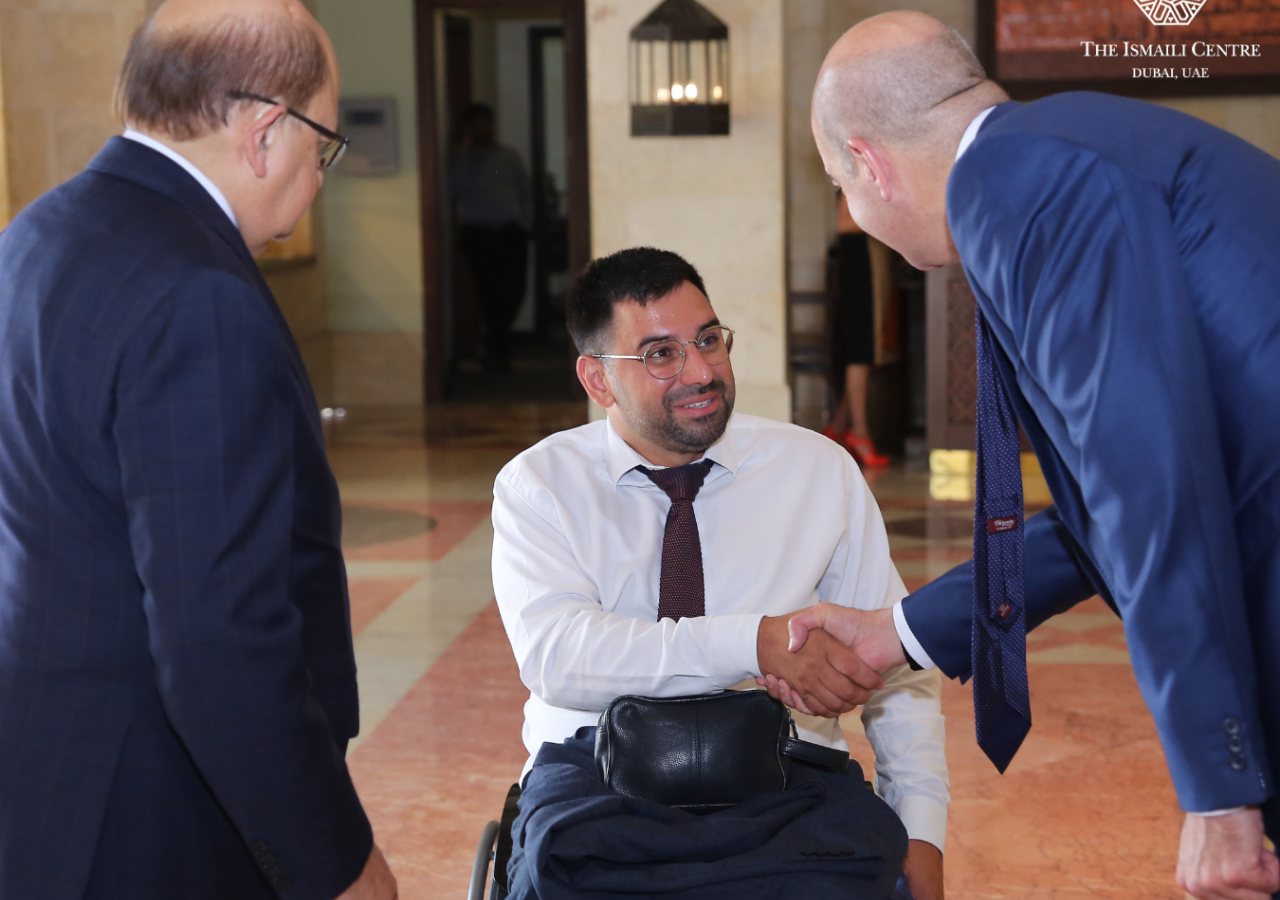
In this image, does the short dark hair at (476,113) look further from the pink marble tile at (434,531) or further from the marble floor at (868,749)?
the marble floor at (868,749)

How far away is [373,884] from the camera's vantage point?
1507mm

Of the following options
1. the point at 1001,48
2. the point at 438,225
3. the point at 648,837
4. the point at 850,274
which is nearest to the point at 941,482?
the point at 850,274

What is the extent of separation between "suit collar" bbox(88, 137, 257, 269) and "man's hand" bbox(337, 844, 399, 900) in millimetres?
669

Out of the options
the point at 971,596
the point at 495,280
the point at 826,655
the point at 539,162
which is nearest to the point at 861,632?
the point at 826,655

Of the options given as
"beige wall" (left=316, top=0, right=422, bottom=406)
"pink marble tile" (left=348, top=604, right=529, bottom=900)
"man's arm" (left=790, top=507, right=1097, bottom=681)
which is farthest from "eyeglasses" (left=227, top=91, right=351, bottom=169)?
"beige wall" (left=316, top=0, right=422, bottom=406)

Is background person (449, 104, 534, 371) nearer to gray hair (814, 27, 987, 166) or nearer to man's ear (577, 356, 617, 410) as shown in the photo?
man's ear (577, 356, 617, 410)

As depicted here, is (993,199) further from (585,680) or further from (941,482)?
(941,482)

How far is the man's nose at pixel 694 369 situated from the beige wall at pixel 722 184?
3.86 metres

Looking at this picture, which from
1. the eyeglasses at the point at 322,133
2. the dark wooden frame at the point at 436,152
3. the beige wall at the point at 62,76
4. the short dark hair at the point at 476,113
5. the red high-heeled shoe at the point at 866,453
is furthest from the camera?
the short dark hair at the point at 476,113

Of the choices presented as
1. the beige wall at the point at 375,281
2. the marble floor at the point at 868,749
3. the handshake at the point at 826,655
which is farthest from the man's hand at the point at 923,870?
the beige wall at the point at 375,281

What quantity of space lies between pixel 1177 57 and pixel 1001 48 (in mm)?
1105

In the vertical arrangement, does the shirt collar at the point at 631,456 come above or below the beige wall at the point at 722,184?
below

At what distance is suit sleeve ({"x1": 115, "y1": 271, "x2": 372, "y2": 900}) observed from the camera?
133cm

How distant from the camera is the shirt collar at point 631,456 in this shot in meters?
2.27
